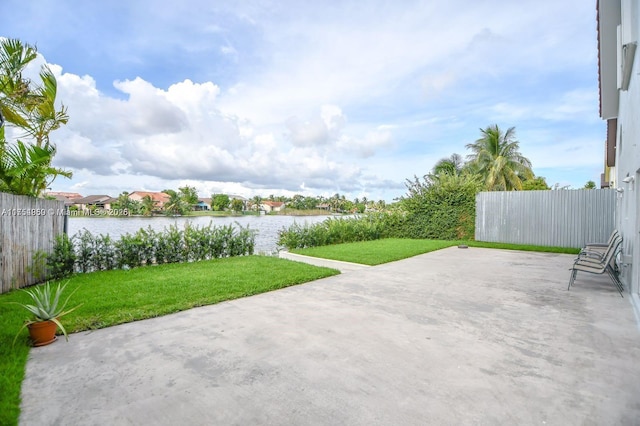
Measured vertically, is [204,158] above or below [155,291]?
above

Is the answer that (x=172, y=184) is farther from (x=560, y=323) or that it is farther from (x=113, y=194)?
(x=560, y=323)

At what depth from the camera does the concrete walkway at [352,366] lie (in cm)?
216

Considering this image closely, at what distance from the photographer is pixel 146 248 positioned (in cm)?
759

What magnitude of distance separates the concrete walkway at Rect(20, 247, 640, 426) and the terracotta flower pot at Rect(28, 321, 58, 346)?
127 mm

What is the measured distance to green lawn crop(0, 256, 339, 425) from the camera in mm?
2904

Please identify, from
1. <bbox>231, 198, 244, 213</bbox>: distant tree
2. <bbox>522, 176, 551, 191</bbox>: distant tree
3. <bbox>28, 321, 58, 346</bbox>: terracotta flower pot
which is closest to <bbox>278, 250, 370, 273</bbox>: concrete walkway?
<bbox>28, 321, 58, 346</bbox>: terracotta flower pot

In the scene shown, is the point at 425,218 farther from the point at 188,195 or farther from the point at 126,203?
the point at 126,203

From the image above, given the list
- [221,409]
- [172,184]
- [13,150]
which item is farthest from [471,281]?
[172,184]

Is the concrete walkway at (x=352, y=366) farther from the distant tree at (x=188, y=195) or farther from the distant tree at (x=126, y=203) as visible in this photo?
the distant tree at (x=188, y=195)

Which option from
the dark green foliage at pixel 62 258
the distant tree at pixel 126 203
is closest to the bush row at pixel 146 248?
the dark green foliage at pixel 62 258

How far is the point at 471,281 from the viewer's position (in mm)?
6293

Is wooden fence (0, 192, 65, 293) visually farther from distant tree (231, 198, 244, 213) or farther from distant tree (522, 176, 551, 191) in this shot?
distant tree (522, 176, 551, 191)

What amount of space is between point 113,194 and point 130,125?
391 cm

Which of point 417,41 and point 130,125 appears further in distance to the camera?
point 130,125
